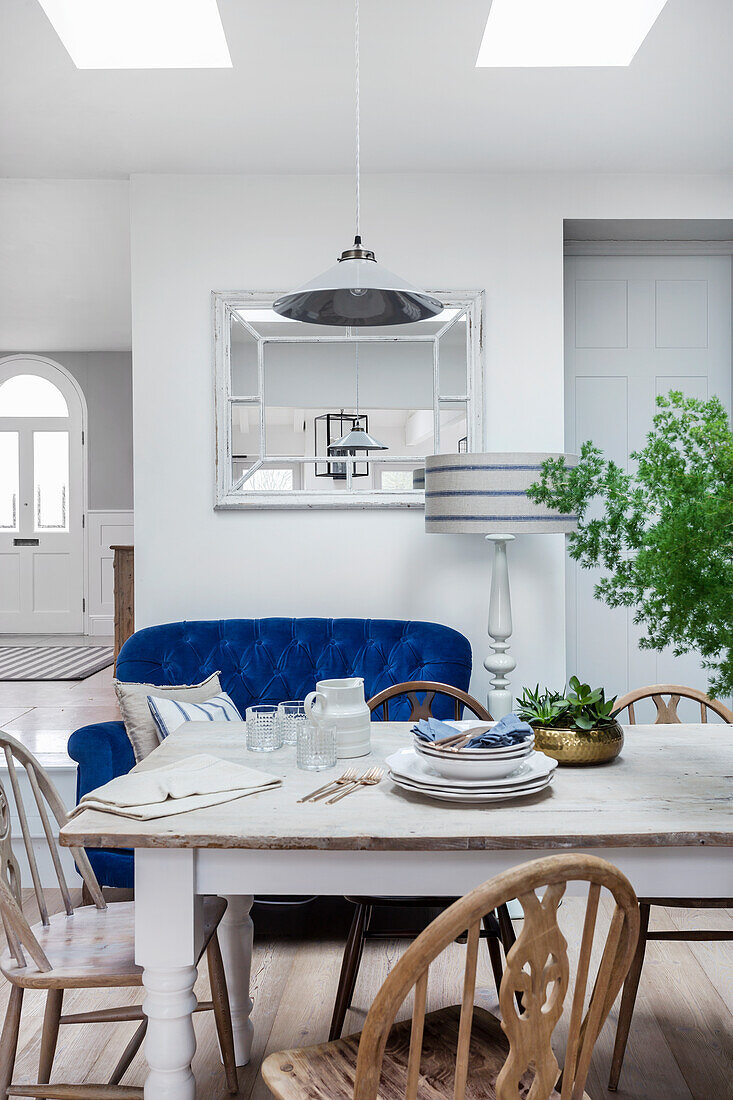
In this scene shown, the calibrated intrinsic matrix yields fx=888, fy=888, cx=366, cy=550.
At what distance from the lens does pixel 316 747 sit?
5.72ft

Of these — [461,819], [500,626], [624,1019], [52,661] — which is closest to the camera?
[461,819]

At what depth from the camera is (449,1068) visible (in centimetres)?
129

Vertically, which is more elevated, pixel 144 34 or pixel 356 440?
pixel 144 34

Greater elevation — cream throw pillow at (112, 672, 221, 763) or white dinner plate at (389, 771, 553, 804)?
white dinner plate at (389, 771, 553, 804)

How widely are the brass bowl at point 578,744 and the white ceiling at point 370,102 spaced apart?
6.56ft

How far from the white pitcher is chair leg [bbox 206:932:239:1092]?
0.49 metres

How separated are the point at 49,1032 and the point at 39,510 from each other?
7.32 m

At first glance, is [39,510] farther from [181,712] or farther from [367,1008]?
[367,1008]

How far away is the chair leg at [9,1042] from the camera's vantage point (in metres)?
1.65

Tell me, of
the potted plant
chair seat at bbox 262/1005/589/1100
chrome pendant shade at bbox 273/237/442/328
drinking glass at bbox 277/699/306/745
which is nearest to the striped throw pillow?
drinking glass at bbox 277/699/306/745

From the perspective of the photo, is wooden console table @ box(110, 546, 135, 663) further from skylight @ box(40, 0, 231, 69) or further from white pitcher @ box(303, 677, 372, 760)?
white pitcher @ box(303, 677, 372, 760)

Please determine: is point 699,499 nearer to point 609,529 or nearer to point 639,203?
point 609,529

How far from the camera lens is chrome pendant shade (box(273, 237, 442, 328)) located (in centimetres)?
199

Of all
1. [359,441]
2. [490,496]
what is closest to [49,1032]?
[490,496]
